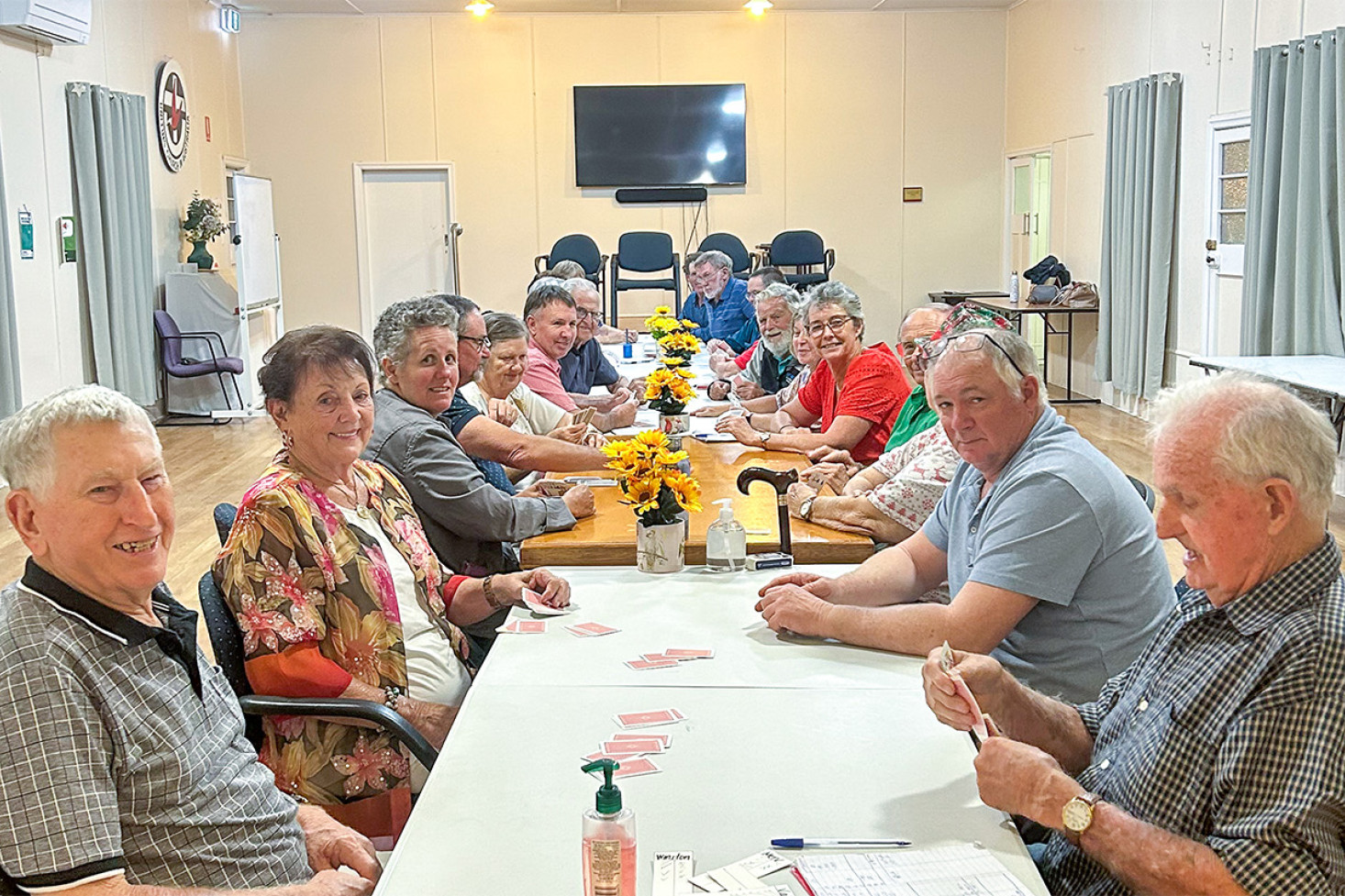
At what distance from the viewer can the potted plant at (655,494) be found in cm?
276

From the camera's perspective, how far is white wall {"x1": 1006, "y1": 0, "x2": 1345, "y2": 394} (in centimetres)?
800

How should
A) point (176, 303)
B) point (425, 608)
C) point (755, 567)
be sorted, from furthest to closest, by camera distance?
point (176, 303)
point (755, 567)
point (425, 608)

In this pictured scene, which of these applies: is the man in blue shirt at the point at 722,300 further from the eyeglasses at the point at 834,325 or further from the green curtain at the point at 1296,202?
the eyeglasses at the point at 834,325

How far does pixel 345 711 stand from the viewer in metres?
2.21

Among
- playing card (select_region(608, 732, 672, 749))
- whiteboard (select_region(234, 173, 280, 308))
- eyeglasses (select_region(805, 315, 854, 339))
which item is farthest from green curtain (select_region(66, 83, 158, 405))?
playing card (select_region(608, 732, 672, 749))

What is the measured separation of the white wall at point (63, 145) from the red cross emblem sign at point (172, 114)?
0.10 m

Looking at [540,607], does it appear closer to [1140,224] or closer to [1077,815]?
[1077,815]

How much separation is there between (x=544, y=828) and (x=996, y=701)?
0.70 m

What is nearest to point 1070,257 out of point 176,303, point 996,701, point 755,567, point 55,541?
point 176,303

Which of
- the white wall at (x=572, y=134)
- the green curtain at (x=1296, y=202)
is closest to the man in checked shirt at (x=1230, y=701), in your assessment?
the green curtain at (x=1296, y=202)

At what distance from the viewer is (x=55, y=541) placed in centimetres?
159

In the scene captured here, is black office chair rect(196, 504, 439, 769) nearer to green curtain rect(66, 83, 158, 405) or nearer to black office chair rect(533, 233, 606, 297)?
green curtain rect(66, 83, 158, 405)

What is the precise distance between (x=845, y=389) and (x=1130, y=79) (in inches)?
248

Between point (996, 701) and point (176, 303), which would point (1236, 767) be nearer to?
point (996, 701)
